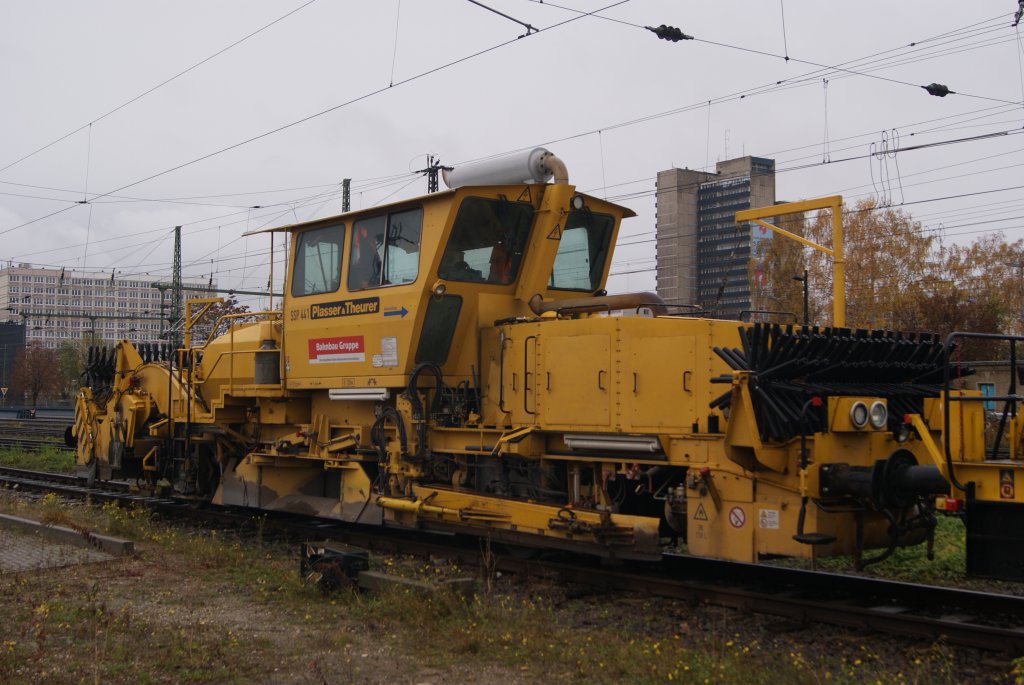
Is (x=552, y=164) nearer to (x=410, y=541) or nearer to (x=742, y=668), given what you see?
(x=410, y=541)

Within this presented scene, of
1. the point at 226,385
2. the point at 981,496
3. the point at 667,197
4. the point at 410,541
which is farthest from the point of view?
the point at 667,197

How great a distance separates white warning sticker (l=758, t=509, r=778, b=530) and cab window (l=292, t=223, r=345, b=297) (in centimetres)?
573

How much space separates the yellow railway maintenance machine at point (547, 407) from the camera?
7062 mm

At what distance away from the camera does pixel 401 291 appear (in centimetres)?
995

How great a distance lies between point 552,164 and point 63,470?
1557cm

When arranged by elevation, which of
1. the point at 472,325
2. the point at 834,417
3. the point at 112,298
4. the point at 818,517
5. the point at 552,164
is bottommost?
the point at 818,517

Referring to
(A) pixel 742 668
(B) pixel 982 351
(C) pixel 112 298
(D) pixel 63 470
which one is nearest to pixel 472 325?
(A) pixel 742 668

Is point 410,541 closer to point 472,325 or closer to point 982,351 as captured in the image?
point 472,325

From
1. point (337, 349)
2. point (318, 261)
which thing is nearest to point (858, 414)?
point (337, 349)

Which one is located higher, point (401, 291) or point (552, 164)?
point (552, 164)

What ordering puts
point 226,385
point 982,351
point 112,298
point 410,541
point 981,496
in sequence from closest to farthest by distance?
point 981,496, point 410,541, point 226,385, point 982,351, point 112,298

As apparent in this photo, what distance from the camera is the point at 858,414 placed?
7.11m

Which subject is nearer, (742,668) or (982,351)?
(742,668)

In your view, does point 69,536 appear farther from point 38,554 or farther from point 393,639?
point 393,639
